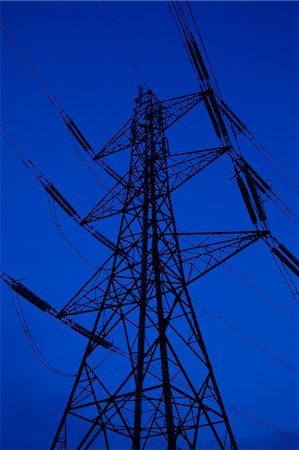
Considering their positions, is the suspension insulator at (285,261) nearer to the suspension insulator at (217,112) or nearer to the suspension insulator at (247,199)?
the suspension insulator at (247,199)

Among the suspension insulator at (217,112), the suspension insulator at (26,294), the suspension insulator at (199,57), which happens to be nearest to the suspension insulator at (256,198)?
the suspension insulator at (217,112)

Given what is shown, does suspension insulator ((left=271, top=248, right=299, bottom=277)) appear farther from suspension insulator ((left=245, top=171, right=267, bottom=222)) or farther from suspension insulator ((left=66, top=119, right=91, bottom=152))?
suspension insulator ((left=66, top=119, right=91, bottom=152))

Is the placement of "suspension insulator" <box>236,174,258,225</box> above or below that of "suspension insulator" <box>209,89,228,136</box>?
below

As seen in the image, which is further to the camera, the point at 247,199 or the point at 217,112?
the point at 217,112

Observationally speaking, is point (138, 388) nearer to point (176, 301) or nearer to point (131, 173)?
point (176, 301)

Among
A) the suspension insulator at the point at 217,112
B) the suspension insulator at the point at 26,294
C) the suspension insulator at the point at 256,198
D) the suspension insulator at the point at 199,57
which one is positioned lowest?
the suspension insulator at the point at 26,294

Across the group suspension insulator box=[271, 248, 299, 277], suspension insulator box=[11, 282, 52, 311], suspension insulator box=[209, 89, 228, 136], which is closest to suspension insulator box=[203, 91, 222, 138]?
suspension insulator box=[209, 89, 228, 136]

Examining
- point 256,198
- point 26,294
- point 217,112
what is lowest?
point 26,294

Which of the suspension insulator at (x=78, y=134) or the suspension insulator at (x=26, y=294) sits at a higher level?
the suspension insulator at (x=78, y=134)

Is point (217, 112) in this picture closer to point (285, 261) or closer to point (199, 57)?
point (199, 57)

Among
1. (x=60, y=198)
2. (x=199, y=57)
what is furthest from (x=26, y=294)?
(x=199, y=57)

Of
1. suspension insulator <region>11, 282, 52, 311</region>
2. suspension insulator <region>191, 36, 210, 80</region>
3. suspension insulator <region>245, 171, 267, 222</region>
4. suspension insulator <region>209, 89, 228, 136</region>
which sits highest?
suspension insulator <region>191, 36, 210, 80</region>

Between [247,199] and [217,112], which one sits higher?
[217,112]
